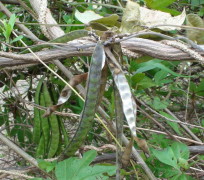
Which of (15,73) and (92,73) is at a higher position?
(92,73)

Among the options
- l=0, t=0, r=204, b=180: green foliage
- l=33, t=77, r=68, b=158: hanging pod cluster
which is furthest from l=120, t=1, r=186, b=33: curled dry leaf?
l=33, t=77, r=68, b=158: hanging pod cluster

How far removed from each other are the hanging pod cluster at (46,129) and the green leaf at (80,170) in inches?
16.9

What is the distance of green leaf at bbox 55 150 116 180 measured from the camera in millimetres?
772

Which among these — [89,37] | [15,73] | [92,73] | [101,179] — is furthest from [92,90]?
[15,73]

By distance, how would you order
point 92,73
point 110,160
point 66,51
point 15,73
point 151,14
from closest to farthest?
point 92,73 < point 66,51 < point 151,14 < point 110,160 < point 15,73

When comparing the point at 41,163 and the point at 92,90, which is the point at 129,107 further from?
the point at 41,163

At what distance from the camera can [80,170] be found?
0.79 meters

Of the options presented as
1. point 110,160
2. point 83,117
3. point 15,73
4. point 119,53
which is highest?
point 119,53

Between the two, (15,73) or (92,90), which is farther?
(15,73)

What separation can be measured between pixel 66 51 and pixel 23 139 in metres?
0.99

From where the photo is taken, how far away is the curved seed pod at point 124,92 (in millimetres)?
606

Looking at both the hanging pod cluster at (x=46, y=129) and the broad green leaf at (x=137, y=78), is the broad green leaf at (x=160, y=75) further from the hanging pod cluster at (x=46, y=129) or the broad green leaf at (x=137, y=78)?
the hanging pod cluster at (x=46, y=129)

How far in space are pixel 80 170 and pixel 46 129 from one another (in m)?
0.48

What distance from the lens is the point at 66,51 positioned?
0.73 meters
